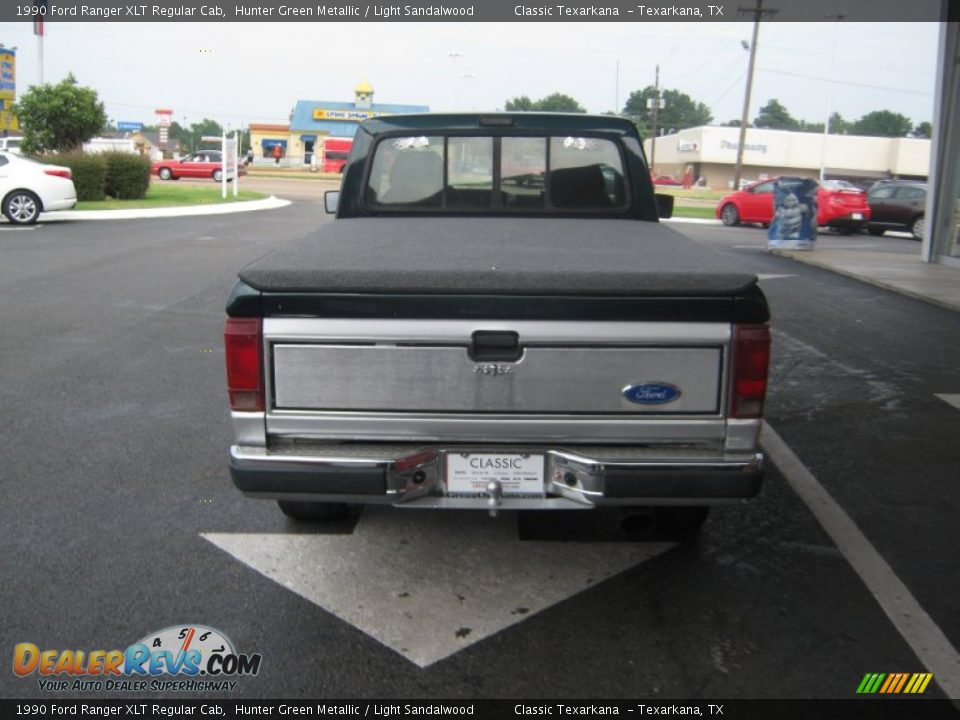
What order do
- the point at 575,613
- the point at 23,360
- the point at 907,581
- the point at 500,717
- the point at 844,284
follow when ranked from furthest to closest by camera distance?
the point at 844,284 < the point at 23,360 < the point at 907,581 < the point at 575,613 < the point at 500,717

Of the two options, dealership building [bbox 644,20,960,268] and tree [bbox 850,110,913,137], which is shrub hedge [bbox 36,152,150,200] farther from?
tree [bbox 850,110,913,137]

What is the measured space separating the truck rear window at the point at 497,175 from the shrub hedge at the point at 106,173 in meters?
21.0

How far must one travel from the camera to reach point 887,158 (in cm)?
6950

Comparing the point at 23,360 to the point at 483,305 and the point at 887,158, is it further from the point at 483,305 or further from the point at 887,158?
the point at 887,158

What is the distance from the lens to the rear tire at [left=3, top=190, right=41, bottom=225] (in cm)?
1862

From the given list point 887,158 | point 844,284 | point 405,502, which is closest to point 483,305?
point 405,502

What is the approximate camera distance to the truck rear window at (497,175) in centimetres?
548

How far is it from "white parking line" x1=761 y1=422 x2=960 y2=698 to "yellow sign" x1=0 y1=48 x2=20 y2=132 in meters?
32.3

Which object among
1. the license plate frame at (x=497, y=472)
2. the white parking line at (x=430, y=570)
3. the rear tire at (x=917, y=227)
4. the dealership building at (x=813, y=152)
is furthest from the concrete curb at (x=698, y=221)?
the dealership building at (x=813, y=152)

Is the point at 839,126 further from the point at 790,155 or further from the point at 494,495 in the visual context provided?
the point at 494,495

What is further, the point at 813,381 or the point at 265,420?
the point at 813,381

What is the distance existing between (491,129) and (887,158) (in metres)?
72.6

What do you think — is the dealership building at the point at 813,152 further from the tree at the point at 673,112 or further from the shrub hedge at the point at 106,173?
the shrub hedge at the point at 106,173

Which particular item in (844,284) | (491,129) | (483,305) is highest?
(491,129)
